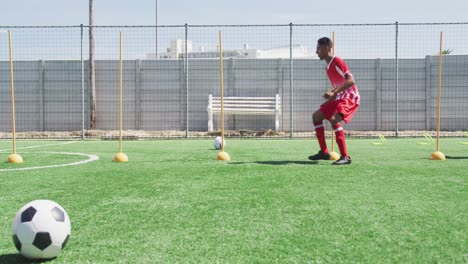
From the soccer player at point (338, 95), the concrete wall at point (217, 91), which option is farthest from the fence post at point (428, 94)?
the soccer player at point (338, 95)

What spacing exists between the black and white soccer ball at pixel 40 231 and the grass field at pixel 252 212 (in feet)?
0.34

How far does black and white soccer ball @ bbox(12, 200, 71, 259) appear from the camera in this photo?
2.33 metres

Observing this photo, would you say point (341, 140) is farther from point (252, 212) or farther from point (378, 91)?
point (378, 91)

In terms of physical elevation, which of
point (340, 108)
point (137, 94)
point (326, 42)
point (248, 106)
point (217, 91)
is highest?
point (326, 42)

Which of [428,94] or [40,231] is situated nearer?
[40,231]

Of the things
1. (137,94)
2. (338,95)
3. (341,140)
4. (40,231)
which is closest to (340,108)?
(338,95)

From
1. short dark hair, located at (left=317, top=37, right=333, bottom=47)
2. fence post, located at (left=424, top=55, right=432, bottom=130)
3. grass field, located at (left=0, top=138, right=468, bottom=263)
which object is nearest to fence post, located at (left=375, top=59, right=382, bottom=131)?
fence post, located at (left=424, top=55, right=432, bottom=130)

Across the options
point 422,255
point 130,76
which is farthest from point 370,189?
point 130,76

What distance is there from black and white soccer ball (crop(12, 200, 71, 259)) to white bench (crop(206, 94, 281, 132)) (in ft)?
44.0

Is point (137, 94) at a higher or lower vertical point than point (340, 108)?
higher

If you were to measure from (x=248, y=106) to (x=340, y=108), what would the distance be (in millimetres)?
9749

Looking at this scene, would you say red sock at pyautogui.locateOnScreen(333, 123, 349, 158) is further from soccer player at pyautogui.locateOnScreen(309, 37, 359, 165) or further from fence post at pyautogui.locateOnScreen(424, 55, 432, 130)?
fence post at pyautogui.locateOnScreen(424, 55, 432, 130)

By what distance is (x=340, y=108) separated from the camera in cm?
666

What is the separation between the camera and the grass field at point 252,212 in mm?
2477
